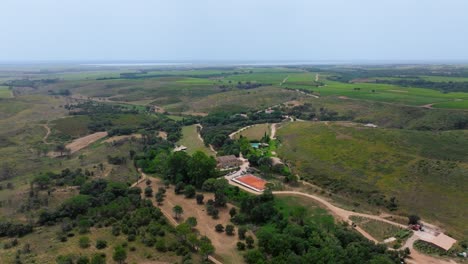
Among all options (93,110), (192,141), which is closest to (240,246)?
(192,141)

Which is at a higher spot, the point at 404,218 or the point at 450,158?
the point at 450,158

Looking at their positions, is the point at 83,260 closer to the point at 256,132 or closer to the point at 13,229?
the point at 13,229

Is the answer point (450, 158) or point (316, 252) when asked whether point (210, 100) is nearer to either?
point (450, 158)

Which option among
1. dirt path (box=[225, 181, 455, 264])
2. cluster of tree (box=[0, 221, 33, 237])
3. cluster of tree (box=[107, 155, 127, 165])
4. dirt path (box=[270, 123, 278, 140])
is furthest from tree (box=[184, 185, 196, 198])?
dirt path (box=[270, 123, 278, 140])

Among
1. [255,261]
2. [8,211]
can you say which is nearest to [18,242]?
[8,211]

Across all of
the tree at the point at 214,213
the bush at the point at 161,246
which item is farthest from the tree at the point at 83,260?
the tree at the point at 214,213

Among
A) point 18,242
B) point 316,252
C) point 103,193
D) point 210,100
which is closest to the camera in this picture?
point 316,252

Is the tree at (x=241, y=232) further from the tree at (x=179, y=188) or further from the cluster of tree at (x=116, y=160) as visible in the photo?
the cluster of tree at (x=116, y=160)
